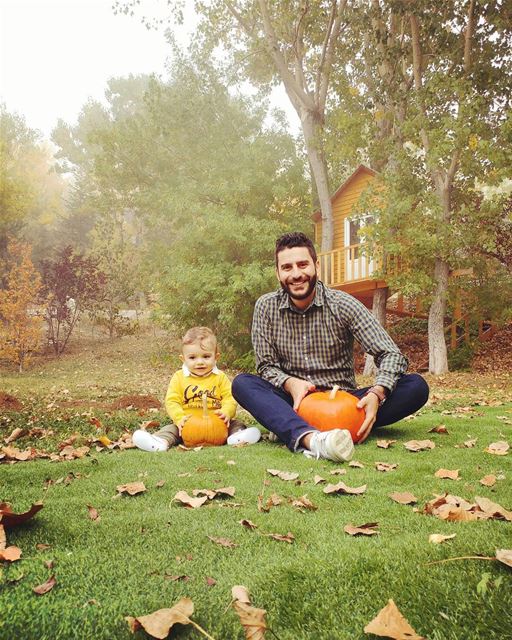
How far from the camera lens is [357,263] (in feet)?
46.1

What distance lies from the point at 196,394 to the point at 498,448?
2.25 m

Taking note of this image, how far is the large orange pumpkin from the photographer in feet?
11.3

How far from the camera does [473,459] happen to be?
3043mm

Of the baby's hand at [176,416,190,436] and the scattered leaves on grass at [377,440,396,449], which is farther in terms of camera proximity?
the baby's hand at [176,416,190,436]

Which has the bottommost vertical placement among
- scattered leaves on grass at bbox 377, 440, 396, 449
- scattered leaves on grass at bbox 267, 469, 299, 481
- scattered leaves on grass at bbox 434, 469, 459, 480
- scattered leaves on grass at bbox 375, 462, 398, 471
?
scattered leaves on grass at bbox 377, 440, 396, 449

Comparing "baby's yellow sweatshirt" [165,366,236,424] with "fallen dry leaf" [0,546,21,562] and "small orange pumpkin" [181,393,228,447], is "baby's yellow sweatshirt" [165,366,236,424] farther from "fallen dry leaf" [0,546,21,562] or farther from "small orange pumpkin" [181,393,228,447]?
"fallen dry leaf" [0,546,21,562]

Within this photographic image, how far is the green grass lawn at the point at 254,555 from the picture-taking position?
1.29m

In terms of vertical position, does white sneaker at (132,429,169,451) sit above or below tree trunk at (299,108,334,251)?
below

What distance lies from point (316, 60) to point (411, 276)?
8.84 m

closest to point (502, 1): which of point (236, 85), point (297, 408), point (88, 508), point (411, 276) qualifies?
point (411, 276)

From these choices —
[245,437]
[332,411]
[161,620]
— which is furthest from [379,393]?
[161,620]

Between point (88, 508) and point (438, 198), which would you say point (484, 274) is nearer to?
point (438, 198)

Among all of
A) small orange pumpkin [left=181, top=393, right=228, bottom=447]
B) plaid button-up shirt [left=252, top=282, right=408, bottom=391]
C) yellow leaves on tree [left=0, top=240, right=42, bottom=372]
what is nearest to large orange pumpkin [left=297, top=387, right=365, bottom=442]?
plaid button-up shirt [left=252, top=282, right=408, bottom=391]

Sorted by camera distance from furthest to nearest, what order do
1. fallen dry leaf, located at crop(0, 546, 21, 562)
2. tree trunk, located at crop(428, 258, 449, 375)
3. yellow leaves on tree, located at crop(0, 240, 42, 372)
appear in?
yellow leaves on tree, located at crop(0, 240, 42, 372) < tree trunk, located at crop(428, 258, 449, 375) < fallen dry leaf, located at crop(0, 546, 21, 562)
